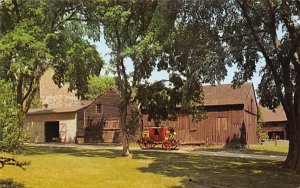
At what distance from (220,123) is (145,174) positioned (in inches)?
1182

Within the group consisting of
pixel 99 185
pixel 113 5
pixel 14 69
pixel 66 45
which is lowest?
pixel 99 185

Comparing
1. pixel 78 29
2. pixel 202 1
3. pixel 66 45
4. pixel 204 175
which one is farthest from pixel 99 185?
pixel 78 29

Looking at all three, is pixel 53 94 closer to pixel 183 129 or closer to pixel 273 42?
pixel 183 129

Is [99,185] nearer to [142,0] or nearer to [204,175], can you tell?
[204,175]

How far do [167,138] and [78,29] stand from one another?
1211 cm

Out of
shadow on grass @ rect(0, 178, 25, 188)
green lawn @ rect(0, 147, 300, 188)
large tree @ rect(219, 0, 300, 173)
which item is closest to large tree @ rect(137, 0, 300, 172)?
large tree @ rect(219, 0, 300, 173)

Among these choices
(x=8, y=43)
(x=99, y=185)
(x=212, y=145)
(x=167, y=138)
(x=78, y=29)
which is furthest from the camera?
(x=212, y=145)

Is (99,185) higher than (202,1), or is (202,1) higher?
(202,1)

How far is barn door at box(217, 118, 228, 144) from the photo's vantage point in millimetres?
51062

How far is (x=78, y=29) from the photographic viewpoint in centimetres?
3634

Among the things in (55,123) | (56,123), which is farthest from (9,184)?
(55,123)

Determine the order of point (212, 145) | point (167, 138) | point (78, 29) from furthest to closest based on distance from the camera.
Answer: point (212, 145), point (167, 138), point (78, 29)

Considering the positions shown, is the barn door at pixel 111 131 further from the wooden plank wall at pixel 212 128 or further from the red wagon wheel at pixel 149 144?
the red wagon wheel at pixel 149 144

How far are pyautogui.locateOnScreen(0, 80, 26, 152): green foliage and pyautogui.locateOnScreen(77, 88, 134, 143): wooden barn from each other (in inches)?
1688
